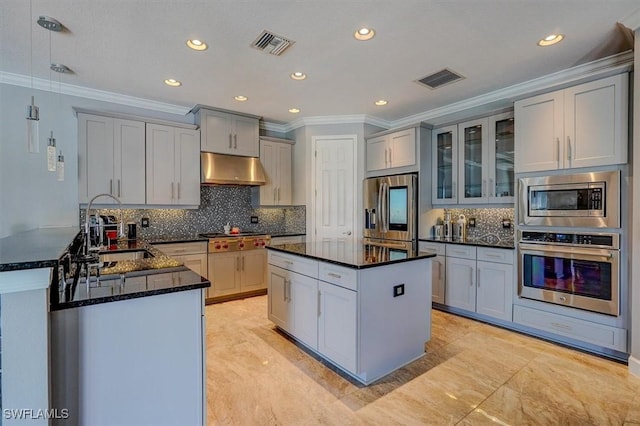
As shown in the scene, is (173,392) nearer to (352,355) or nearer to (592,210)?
(352,355)

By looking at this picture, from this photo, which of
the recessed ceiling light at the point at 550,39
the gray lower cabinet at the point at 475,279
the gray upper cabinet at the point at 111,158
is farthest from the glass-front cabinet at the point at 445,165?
the gray upper cabinet at the point at 111,158

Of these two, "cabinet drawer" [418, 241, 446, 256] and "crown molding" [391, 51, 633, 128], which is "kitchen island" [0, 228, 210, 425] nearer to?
"cabinet drawer" [418, 241, 446, 256]

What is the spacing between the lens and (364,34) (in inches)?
98.4

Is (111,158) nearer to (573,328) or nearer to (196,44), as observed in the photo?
(196,44)

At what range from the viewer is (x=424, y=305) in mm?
2650

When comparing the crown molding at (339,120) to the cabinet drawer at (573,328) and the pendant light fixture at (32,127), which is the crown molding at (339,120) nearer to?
the cabinet drawer at (573,328)

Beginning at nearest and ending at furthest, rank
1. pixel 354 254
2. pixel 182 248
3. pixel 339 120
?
pixel 354 254 → pixel 182 248 → pixel 339 120

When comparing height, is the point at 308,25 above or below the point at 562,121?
above

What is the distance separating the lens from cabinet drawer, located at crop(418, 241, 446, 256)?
3.81 m

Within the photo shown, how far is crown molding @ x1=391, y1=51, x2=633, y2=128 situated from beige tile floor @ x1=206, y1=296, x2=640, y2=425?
241 cm

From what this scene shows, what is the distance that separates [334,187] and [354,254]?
Answer: 91.8 inches

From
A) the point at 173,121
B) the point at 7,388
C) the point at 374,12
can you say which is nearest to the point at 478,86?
the point at 374,12

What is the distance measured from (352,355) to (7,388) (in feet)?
5.87

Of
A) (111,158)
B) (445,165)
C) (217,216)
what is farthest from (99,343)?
(445,165)
